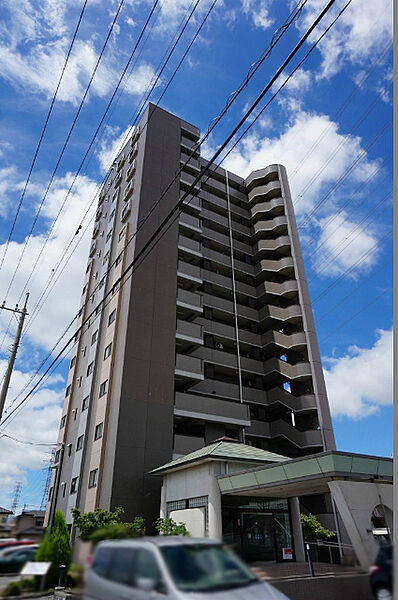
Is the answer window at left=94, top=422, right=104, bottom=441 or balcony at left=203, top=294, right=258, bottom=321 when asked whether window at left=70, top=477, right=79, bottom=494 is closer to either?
window at left=94, top=422, right=104, bottom=441

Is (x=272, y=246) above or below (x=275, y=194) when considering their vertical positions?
Result: below

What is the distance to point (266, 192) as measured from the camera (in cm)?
4081

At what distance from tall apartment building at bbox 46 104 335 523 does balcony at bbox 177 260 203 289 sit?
3.9 inches

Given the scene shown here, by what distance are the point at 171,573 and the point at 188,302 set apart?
27.9 metres

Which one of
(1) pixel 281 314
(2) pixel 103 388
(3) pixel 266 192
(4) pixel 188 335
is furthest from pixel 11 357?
(3) pixel 266 192

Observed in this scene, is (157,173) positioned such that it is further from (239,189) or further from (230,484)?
(230,484)

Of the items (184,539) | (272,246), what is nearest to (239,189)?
(272,246)

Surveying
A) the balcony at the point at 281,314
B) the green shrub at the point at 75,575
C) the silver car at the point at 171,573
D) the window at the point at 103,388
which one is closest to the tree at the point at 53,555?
the green shrub at the point at 75,575

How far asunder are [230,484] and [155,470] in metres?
6.09

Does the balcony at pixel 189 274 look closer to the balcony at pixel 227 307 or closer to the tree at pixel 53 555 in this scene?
the balcony at pixel 227 307

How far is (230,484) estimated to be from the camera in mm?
15742

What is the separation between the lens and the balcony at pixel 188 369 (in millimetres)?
26609

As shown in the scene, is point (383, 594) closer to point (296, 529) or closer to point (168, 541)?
point (168, 541)

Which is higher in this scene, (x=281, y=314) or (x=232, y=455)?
(x=281, y=314)
